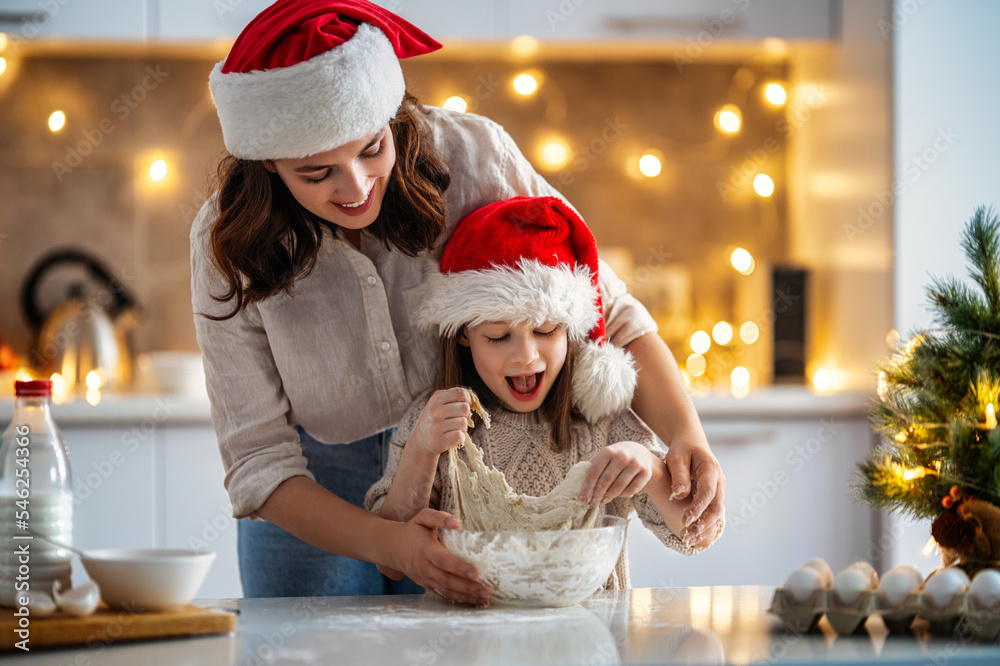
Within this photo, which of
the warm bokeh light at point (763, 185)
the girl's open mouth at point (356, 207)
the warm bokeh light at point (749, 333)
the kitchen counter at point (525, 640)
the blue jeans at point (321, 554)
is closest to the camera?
the kitchen counter at point (525, 640)

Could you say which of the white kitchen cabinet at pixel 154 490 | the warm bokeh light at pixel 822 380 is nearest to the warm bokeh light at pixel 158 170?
the white kitchen cabinet at pixel 154 490

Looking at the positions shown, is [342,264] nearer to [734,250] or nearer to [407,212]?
[407,212]

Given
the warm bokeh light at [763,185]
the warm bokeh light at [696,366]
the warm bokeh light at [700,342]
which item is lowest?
the warm bokeh light at [696,366]

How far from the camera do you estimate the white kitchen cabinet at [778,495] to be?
212 cm

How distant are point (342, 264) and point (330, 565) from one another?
45 centimetres

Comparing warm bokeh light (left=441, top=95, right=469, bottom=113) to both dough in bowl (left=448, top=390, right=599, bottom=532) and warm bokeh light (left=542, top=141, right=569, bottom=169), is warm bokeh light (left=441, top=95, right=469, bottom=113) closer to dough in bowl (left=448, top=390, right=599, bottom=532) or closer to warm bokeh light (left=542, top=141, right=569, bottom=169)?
warm bokeh light (left=542, top=141, right=569, bottom=169)

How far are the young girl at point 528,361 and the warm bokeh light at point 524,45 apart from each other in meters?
1.23

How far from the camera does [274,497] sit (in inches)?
42.0

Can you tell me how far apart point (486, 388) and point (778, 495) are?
1206 mm

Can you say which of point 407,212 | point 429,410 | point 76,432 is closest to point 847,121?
point 407,212

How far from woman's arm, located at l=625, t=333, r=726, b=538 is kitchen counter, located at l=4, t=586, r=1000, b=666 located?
0.13 m

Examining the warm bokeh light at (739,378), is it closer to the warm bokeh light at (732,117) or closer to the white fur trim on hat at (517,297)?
the warm bokeh light at (732,117)

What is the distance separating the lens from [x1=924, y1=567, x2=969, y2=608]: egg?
74 centimetres

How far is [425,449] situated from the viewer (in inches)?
39.0
